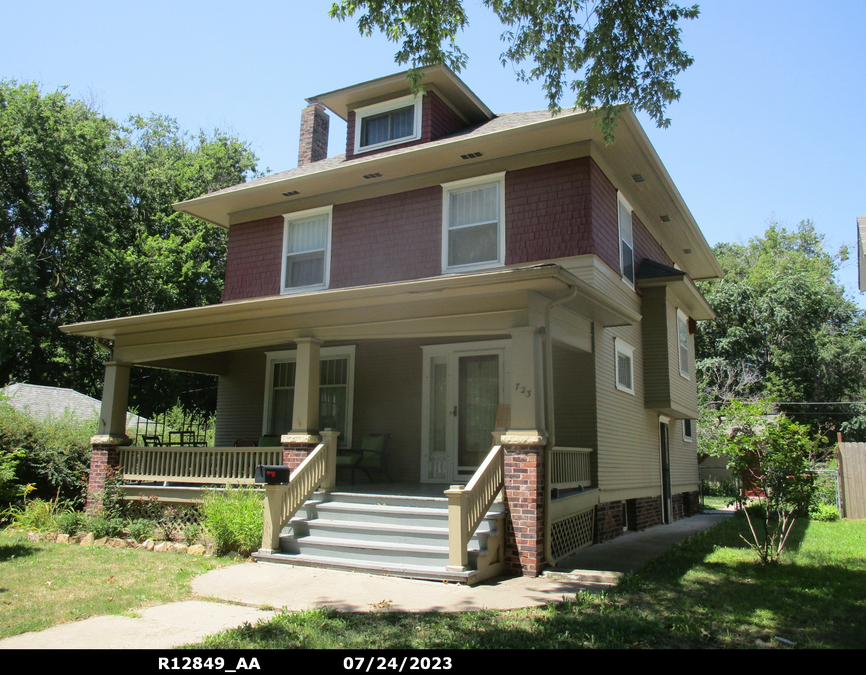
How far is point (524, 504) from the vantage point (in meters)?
7.67

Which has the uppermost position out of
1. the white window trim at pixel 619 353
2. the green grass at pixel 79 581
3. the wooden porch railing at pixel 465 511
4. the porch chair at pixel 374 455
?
the white window trim at pixel 619 353

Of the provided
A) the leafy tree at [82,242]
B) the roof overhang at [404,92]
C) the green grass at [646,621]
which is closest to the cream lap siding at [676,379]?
the roof overhang at [404,92]

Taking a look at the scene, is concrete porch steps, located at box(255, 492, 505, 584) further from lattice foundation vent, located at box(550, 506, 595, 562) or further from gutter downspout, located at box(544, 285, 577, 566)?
lattice foundation vent, located at box(550, 506, 595, 562)

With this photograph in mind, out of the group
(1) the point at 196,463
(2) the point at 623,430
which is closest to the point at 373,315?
(1) the point at 196,463

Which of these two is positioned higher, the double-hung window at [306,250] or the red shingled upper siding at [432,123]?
the red shingled upper siding at [432,123]

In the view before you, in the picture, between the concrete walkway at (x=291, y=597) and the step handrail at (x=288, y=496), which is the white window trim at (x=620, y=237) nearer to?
the concrete walkway at (x=291, y=597)

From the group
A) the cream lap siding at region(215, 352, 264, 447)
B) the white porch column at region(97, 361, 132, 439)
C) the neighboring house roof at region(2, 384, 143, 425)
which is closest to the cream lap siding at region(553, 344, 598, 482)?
the cream lap siding at region(215, 352, 264, 447)

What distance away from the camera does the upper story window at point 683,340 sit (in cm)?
1461

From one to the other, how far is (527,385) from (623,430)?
174 inches

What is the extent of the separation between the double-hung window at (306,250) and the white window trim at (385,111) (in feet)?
5.24

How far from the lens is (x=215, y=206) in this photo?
13.6 m

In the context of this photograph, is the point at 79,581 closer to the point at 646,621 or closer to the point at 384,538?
the point at 384,538

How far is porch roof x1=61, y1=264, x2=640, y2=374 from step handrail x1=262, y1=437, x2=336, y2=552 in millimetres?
1850

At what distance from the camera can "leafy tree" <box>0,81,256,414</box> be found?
24859mm
